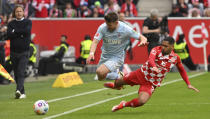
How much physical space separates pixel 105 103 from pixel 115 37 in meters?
1.66

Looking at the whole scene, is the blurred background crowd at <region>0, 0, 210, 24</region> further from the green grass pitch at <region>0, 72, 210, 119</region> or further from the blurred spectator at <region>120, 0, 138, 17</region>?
the green grass pitch at <region>0, 72, 210, 119</region>

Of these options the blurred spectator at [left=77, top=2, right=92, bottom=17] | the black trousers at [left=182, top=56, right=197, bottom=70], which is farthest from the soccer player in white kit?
the blurred spectator at [left=77, top=2, right=92, bottom=17]

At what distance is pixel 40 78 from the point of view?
80.5 feet

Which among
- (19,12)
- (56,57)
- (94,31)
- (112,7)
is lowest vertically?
(56,57)

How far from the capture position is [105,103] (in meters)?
14.8

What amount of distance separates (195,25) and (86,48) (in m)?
4.84

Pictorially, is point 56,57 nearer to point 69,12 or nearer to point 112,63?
point 69,12

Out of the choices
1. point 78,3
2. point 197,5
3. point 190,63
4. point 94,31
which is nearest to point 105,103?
point 190,63

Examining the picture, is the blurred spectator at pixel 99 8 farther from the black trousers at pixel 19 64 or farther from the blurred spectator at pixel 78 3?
the black trousers at pixel 19 64

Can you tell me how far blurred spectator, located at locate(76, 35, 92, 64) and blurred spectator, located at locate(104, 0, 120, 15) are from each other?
2.52 meters

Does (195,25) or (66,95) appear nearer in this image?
(66,95)

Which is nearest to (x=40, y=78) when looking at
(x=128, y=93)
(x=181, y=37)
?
(x=181, y=37)

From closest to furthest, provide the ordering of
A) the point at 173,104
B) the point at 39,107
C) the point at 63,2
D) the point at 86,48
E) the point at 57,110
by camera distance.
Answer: the point at 39,107 → the point at 57,110 → the point at 173,104 → the point at 86,48 → the point at 63,2

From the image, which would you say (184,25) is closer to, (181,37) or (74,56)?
(181,37)
